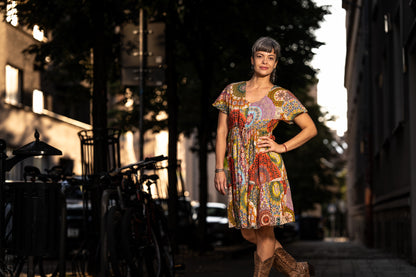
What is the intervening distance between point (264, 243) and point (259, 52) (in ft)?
4.28

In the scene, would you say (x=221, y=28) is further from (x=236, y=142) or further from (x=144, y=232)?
(x=236, y=142)

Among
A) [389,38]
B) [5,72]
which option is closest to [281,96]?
[5,72]

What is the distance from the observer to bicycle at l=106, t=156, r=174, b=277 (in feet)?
24.9

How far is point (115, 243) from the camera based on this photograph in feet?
25.1

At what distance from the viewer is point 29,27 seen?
1145 cm

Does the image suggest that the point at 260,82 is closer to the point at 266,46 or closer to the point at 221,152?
the point at 266,46

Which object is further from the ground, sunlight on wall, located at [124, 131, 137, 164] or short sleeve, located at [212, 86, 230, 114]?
sunlight on wall, located at [124, 131, 137, 164]

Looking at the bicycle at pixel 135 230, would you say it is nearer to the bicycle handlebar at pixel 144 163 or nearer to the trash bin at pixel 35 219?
the bicycle handlebar at pixel 144 163

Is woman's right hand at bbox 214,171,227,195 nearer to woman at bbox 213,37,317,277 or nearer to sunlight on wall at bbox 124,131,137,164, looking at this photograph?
woman at bbox 213,37,317,277

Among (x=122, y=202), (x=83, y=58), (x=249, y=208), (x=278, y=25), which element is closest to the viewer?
(x=249, y=208)

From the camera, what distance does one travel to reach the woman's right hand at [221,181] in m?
6.17

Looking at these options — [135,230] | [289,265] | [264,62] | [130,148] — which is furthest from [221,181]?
[130,148]

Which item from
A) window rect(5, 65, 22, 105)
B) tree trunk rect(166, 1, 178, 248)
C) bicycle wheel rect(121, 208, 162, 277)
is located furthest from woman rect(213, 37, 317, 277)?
tree trunk rect(166, 1, 178, 248)

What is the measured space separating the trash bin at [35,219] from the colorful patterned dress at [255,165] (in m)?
2.09
